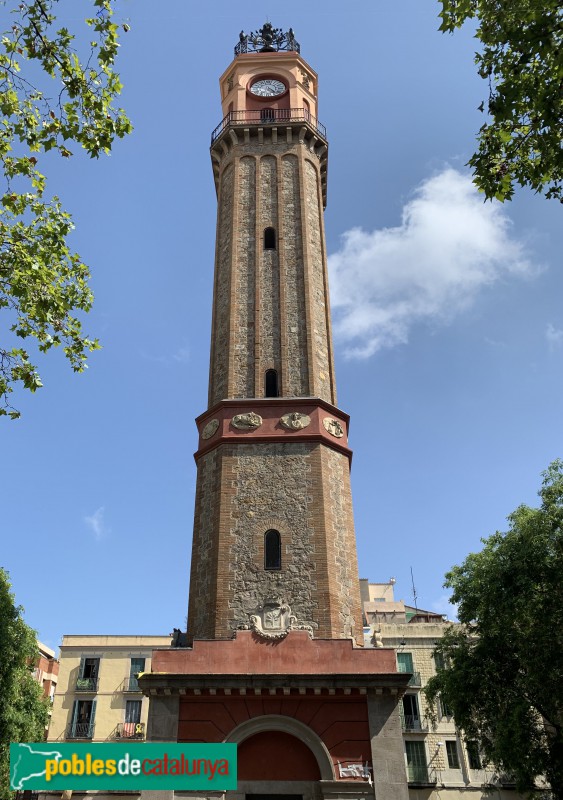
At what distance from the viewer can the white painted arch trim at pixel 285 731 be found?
15.8 meters

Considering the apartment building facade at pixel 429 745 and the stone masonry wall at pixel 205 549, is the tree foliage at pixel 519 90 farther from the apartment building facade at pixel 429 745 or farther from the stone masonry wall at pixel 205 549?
the apartment building facade at pixel 429 745

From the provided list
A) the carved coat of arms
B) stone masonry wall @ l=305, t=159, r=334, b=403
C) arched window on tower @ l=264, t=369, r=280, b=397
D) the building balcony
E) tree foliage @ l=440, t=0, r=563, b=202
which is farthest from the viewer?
the building balcony

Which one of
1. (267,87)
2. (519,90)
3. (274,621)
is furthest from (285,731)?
(267,87)

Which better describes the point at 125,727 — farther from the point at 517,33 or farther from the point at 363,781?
the point at 517,33

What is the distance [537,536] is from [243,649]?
1056cm

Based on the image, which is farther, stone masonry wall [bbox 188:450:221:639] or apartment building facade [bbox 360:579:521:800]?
apartment building facade [bbox 360:579:521:800]

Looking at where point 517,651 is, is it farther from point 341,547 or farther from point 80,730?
point 80,730

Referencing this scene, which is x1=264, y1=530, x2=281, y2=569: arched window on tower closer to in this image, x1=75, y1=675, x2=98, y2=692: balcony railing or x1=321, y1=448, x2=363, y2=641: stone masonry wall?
x1=321, y1=448, x2=363, y2=641: stone masonry wall

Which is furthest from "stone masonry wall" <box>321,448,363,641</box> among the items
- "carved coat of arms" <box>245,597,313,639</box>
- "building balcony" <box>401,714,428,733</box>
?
"building balcony" <box>401,714,428,733</box>

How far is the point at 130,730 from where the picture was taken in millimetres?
36000

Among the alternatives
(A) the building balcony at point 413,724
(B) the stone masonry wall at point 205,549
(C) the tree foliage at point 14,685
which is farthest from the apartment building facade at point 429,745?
(C) the tree foliage at point 14,685

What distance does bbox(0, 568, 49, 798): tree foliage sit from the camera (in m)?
26.0

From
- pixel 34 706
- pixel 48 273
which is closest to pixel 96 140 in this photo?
pixel 48 273

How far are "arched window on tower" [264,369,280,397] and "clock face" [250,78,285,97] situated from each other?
1479 centimetres
